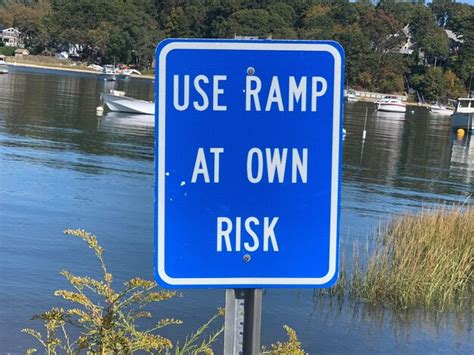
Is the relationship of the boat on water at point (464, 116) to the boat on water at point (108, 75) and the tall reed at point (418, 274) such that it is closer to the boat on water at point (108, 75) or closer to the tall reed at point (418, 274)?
the tall reed at point (418, 274)

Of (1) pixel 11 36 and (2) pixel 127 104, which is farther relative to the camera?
(1) pixel 11 36

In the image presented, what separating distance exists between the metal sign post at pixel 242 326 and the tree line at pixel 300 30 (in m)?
105

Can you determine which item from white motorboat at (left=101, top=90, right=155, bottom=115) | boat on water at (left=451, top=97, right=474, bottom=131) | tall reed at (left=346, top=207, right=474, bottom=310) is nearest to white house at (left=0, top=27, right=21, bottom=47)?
boat on water at (left=451, top=97, right=474, bottom=131)

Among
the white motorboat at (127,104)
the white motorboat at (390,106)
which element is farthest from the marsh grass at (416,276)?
the white motorboat at (390,106)

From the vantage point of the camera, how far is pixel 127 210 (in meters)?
17.0

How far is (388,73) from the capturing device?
116562mm

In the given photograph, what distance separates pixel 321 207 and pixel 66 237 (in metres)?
12.1

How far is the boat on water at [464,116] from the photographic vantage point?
54.3 meters

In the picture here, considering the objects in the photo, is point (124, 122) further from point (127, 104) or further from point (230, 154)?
point (230, 154)

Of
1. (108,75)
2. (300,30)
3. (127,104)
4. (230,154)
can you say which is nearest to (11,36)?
(108,75)

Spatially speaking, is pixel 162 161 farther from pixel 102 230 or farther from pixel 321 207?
pixel 102 230

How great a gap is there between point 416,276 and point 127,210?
7.70m

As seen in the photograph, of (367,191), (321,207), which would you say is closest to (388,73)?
(367,191)

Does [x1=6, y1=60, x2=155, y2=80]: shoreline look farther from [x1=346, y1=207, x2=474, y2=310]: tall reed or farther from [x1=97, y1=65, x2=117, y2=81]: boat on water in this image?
[x1=346, y1=207, x2=474, y2=310]: tall reed
